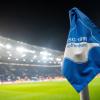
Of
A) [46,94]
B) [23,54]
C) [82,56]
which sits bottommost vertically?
[46,94]

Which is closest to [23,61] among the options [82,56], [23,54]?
[23,54]

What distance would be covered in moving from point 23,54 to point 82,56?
51462mm

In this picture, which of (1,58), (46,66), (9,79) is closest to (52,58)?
(46,66)

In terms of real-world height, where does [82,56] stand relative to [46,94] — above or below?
above

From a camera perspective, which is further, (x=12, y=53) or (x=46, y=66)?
(x=46, y=66)

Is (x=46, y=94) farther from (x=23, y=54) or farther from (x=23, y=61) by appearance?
(x=23, y=61)

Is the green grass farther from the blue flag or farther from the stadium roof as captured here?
the stadium roof

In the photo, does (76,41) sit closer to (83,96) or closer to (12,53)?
(83,96)

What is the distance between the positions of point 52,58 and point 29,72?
1460 centimetres

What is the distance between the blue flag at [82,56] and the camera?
152 cm

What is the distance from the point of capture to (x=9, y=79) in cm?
4134

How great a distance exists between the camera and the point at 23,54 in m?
52.7

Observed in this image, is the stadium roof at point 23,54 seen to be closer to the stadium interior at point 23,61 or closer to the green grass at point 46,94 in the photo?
the stadium interior at point 23,61

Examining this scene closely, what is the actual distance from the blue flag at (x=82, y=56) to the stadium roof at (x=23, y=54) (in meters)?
36.2
